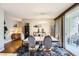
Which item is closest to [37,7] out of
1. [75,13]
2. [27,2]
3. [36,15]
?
[36,15]

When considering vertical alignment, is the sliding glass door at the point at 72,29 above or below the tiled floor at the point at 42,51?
above

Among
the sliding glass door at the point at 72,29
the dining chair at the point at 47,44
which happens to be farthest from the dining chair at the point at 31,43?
the sliding glass door at the point at 72,29

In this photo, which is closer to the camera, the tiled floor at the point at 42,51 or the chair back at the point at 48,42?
the tiled floor at the point at 42,51

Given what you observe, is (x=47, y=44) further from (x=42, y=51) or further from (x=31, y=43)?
(x=31, y=43)

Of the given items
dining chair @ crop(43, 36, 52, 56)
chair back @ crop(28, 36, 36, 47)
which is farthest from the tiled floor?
chair back @ crop(28, 36, 36, 47)

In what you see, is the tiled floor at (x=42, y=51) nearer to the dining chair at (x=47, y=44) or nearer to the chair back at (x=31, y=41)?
the dining chair at (x=47, y=44)

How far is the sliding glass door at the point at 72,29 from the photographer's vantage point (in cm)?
304

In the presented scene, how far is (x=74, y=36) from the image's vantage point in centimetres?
320

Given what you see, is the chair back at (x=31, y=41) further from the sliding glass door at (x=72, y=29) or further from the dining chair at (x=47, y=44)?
the sliding glass door at (x=72, y=29)

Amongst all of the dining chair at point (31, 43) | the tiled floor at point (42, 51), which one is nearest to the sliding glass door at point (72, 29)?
the tiled floor at point (42, 51)

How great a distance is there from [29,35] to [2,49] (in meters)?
0.72

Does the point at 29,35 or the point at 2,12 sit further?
the point at 29,35

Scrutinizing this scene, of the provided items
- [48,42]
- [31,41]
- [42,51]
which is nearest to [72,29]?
[48,42]

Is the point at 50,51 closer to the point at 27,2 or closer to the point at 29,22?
the point at 29,22
